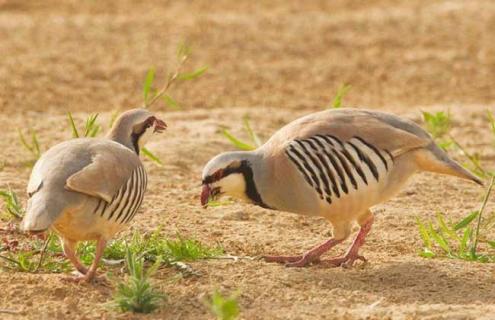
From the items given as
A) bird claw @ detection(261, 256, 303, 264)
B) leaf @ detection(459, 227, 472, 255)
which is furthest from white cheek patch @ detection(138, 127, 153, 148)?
leaf @ detection(459, 227, 472, 255)

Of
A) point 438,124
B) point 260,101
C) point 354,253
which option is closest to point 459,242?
point 354,253

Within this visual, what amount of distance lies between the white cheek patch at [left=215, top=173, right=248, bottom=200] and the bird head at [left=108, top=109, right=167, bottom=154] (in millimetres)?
444

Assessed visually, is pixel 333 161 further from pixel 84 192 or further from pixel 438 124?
pixel 438 124

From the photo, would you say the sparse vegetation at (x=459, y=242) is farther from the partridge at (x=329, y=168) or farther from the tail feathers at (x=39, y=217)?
the tail feathers at (x=39, y=217)

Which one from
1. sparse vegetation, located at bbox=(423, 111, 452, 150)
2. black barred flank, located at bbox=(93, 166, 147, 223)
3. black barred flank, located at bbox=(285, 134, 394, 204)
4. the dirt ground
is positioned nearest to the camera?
black barred flank, located at bbox=(93, 166, 147, 223)

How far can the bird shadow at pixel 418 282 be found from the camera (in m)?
4.92

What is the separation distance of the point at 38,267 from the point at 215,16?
24.1 feet

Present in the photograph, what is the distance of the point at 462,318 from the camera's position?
4.50 m

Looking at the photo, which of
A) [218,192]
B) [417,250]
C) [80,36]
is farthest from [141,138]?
[80,36]

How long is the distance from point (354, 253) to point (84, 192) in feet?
4.64

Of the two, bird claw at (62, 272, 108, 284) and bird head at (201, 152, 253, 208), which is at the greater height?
bird head at (201, 152, 253, 208)

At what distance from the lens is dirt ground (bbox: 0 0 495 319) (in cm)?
485

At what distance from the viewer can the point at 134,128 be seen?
18.1 ft

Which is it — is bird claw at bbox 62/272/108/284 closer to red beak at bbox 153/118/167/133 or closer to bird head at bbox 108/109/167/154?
bird head at bbox 108/109/167/154
